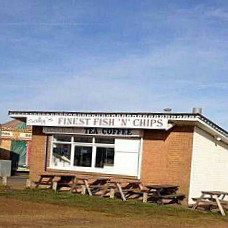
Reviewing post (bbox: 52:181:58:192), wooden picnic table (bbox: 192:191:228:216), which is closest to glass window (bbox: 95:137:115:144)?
post (bbox: 52:181:58:192)

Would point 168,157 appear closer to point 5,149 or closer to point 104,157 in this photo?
point 104,157

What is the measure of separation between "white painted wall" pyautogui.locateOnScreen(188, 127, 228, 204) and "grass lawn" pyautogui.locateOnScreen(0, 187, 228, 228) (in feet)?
10.5

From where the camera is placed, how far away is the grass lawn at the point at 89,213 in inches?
508

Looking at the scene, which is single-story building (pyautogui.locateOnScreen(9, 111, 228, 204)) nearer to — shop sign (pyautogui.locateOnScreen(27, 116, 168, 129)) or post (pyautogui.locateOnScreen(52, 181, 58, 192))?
shop sign (pyautogui.locateOnScreen(27, 116, 168, 129))

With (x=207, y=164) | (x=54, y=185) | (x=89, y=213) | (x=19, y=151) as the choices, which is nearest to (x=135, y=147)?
(x=207, y=164)

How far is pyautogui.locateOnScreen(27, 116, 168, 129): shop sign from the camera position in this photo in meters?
20.7

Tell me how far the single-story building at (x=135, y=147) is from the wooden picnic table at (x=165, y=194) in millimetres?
379

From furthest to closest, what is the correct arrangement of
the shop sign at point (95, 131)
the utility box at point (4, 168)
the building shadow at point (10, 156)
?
the building shadow at point (10, 156) < the utility box at point (4, 168) < the shop sign at point (95, 131)

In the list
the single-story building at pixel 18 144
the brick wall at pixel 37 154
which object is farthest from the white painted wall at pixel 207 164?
the single-story building at pixel 18 144

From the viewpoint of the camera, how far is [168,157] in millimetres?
21078

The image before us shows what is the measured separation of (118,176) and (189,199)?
3.10 m

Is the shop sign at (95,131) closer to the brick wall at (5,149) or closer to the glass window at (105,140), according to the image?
the glass window at (105,140)

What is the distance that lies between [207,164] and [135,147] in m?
2.99

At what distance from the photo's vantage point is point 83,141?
2323cm
